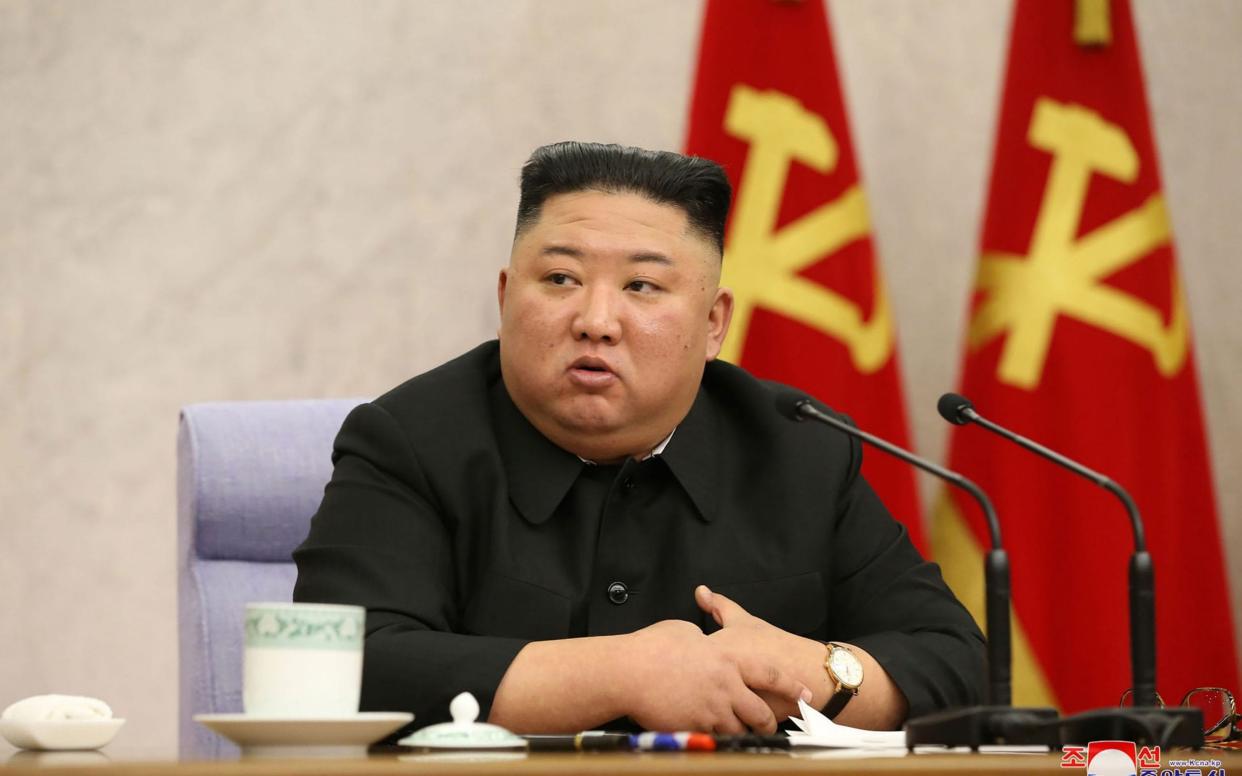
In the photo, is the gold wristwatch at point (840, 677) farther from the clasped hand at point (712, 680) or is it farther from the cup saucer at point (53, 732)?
the cup saucer at point (53, 732)

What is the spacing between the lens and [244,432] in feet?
6.83

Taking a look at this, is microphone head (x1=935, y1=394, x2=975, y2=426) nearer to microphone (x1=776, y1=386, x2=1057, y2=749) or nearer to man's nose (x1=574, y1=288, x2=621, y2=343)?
microphone (x1=776, y1=386, x2=1057, y2=749)

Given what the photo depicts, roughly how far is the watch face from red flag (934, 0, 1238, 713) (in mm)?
1251

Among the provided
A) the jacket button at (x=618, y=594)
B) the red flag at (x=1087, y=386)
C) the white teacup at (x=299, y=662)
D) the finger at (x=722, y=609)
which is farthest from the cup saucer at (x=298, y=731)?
the red flag at (x=1087, y=386)

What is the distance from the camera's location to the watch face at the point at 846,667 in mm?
1573

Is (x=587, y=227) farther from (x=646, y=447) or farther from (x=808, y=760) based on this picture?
(x=808, y=760)

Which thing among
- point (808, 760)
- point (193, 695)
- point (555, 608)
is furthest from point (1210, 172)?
point (808, 760)

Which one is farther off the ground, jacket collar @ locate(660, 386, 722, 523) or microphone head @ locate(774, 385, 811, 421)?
jacket collar @ locate(660, 386, 722, 523)

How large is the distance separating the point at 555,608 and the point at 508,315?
0.37 m

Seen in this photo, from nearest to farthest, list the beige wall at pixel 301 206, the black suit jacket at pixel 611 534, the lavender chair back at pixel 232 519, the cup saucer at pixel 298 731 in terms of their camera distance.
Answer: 1. the cup saucer at pixel 298 731
2. the black suit jacket at pixel 611 534
3. the lavender chair back at pixel 232 519
4. the beige wall at pixel 301 206

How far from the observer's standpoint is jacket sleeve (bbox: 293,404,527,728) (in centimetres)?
146

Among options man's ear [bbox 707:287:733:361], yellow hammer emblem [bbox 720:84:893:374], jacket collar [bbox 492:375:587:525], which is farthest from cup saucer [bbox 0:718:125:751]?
yellow hammer emblem [bbox 720:84:893:374]

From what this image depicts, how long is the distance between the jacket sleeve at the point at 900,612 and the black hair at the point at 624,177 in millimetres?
422

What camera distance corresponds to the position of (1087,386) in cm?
277
